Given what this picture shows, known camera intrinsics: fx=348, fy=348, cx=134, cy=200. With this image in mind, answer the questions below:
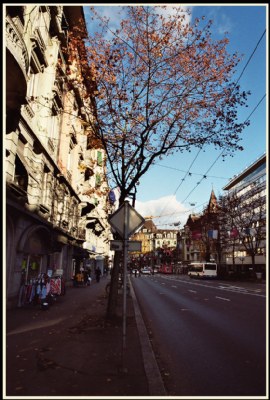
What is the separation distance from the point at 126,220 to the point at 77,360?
9.05 feet

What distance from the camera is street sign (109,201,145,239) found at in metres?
6.87

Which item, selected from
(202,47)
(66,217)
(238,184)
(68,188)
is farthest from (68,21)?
(238,184)

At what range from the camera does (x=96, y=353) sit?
6.97m

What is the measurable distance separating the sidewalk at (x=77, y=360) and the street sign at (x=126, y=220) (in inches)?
86.1

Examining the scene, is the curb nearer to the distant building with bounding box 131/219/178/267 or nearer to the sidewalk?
the sidewalk

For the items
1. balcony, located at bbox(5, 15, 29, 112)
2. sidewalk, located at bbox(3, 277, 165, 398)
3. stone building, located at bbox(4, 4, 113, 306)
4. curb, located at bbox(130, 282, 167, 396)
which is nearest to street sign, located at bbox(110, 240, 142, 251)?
sidewalk, located at bbox(3, 277, 165, 398)

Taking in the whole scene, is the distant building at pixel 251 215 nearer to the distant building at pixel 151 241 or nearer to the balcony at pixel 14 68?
the balcony at pixel 14 68

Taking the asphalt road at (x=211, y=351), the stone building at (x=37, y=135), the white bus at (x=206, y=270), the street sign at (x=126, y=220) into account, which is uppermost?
the stone building at (x=37, y=135)

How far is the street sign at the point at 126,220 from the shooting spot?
687 cm

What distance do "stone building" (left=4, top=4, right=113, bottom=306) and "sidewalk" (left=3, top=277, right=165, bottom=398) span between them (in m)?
4.52

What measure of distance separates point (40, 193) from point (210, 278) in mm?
42496

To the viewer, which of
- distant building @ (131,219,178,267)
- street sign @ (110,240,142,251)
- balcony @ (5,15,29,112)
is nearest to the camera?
street sign @ (110,240,142,251)

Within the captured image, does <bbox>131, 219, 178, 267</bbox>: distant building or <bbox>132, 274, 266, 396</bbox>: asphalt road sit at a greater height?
<bbox>132, 274, 266, 396</bbox>: asphalt road

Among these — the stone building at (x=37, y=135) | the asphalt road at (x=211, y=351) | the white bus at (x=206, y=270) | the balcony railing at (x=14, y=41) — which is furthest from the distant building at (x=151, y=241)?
the balcony railing at (x=14, y=41)
